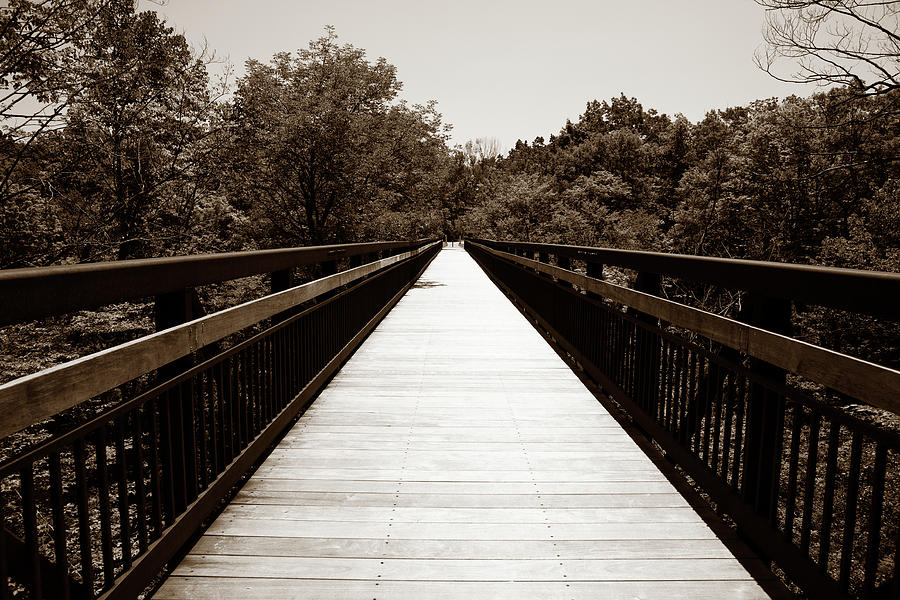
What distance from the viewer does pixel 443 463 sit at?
3.50 meters

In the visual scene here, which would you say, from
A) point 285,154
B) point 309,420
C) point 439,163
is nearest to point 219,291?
point 285,154

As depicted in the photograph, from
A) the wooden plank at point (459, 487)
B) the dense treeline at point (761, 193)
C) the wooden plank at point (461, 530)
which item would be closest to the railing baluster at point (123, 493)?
the wooden plank at point (461, 530)

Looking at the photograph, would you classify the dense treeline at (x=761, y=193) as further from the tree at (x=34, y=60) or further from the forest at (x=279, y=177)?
the tree at (x=34, y=60)

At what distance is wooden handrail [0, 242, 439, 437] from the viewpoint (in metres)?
1.43

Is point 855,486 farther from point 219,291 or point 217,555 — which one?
point 219,291

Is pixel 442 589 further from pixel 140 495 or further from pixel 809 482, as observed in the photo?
pixel 809 482

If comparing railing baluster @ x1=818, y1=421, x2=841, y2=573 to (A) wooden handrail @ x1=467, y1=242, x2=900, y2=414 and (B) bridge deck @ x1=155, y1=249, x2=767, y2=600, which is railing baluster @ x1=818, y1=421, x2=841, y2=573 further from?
(B) bridge deck @ x1=155, y1=249, x2=767, y2=600

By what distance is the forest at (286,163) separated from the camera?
12.2 metres

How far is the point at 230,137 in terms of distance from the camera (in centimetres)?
1945

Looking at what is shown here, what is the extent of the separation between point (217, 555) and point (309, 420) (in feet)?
5.77

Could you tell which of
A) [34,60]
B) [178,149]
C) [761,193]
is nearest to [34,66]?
[34,60]

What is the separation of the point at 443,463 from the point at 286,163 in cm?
1911

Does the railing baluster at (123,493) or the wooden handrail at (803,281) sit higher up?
the wooden handrail at (803,281)

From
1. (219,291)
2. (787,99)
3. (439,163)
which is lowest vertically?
(219,291)
